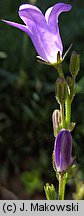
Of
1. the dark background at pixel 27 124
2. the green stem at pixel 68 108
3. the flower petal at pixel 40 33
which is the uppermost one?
the dark background at pixel 27 124

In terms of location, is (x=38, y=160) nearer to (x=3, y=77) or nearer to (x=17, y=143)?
(x=17, y=143)

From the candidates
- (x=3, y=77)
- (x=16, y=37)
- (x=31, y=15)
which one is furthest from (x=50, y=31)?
(x=16, y=37)

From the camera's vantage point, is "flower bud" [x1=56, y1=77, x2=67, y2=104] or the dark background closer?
"flower bud" [x1=56, y1=77, x2=67, y2=104]

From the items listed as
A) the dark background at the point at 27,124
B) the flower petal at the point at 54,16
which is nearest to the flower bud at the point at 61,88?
the flower petal at the point at 54,16

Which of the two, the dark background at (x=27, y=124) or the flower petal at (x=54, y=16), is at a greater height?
the dark background at (x=27, y=124)

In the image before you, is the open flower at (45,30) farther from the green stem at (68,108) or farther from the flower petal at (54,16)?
the green stem at (68,108)

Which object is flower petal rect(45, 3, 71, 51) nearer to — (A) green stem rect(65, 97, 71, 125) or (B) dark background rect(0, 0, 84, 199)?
(A) green stem rect(65, 97, 71, 125)

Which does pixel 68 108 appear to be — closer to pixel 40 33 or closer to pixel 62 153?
pixel 62 153

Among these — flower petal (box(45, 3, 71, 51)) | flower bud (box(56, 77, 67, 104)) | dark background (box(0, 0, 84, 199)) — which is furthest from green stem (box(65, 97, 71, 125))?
dark background (box(0, 0, 84, 199))
